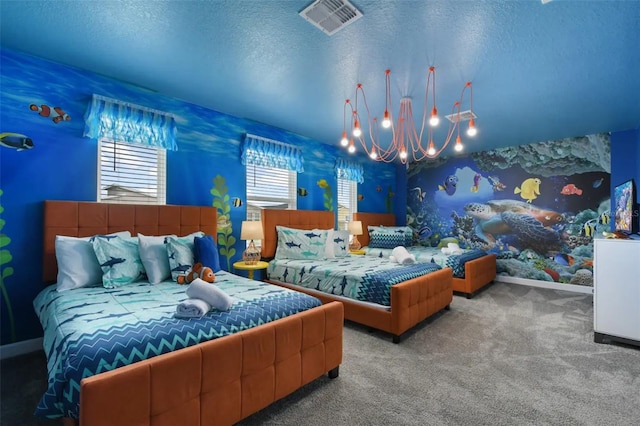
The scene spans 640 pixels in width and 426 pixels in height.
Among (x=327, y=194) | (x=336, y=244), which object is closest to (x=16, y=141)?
(x=336, y=244)

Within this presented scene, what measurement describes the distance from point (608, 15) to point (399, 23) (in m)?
1.32

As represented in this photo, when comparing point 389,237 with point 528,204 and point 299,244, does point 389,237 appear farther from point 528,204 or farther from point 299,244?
point 528,204

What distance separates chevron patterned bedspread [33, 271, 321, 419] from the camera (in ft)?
4.10

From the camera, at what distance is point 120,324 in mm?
1500

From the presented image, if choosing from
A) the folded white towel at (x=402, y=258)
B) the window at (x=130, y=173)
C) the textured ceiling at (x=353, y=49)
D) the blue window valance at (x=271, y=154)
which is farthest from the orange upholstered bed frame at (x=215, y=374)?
the blue window valance at (x=271, y=154)

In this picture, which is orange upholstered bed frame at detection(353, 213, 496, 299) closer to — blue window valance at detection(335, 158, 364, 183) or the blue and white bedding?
the blue and white bedding

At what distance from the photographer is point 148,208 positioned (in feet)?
9.99

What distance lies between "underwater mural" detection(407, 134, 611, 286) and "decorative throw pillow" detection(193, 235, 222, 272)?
15.7ft

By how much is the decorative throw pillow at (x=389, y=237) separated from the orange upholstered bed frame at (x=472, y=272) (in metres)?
0.22

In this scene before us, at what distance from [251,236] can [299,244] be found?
719mm

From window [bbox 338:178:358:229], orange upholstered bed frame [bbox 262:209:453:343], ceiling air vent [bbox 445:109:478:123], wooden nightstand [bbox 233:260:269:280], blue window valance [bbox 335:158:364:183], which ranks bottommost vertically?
orange upholstered bed frame [bbox 262:209:453:343]

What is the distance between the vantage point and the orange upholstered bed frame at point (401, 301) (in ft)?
8.89

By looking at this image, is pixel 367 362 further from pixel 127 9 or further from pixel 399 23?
pixel 127 9

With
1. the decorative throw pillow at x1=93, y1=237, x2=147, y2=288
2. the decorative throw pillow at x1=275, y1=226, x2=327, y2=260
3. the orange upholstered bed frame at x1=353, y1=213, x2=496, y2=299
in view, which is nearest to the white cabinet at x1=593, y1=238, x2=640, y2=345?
the orange upholstered bed frame at x1=353, y1=213, x2=496, y2=299
